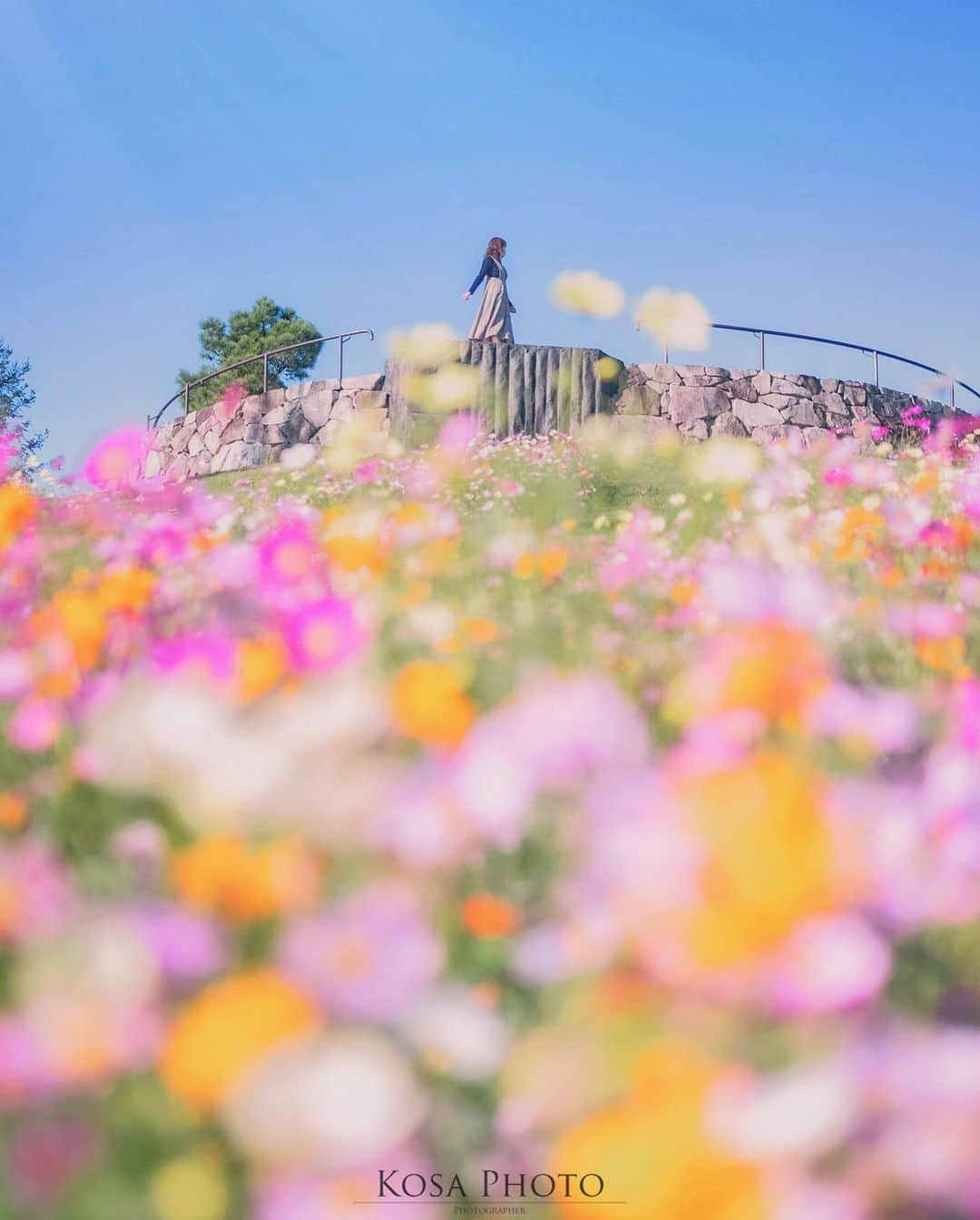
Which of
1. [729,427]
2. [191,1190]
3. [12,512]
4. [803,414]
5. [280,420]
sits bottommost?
[191,1190]

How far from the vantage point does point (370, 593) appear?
197 cm

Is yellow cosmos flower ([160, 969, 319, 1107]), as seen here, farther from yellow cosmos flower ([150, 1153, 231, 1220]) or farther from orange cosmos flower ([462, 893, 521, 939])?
orange cosmos flower ([462, 893, 521, 939])

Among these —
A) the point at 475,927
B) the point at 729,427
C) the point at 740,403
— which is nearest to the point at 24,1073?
the point at 475,927

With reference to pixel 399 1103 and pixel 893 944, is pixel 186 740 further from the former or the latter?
pixel 893 944

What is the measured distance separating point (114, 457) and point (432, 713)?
1.51m

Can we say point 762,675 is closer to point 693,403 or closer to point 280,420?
point 693,403

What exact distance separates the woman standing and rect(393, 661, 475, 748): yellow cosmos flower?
1170 cm

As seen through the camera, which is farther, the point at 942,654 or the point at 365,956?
the point at 942,654

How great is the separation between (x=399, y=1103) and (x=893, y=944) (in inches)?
27.0

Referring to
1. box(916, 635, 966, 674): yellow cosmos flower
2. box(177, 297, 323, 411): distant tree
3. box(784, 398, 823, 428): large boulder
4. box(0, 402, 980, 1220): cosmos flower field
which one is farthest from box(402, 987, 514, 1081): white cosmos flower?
box(177, 297, 323, 411): distant tree

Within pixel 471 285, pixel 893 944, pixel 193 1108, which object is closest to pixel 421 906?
pixel 193 1108

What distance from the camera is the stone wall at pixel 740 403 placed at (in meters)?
13.6

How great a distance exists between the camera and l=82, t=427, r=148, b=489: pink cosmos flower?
7.92ft

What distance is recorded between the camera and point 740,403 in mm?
14578
